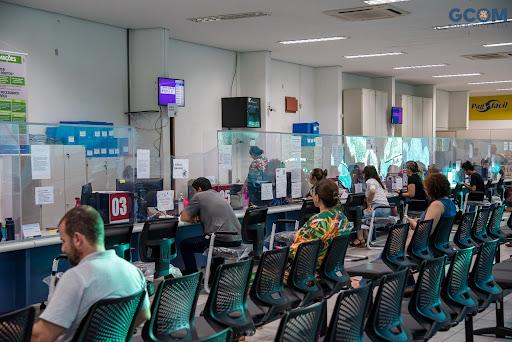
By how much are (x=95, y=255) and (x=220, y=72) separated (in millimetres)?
9377

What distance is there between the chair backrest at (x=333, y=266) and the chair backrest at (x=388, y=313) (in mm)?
1243

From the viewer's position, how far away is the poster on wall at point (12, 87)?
23.8ft

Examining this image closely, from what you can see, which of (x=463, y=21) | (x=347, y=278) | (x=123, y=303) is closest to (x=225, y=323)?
(x=123, y=303)

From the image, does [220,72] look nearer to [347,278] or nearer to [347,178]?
[347,178]

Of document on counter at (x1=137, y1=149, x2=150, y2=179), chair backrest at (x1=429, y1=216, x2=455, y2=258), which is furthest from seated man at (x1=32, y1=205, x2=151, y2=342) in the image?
document on counter at (x1=137, y1=149, x2=150, y2=179)

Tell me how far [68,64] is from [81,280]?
6.71 metres

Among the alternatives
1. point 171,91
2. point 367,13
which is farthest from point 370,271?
point 171,91

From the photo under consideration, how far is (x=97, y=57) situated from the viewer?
9.34 m

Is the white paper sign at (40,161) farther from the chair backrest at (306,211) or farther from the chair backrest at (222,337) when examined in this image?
the chair backrest at (222,337)

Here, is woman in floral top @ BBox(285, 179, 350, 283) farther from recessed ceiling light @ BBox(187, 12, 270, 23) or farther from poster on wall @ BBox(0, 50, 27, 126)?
recessed ceiling light @ BBox(187, 12, 270, 23)

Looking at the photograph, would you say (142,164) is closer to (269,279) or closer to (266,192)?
(266,192)

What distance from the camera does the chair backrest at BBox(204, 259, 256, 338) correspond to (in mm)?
3555

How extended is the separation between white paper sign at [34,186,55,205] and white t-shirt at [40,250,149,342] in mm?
3025

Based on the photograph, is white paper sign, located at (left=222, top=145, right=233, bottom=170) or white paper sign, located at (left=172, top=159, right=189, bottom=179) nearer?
white paper sign, located at (left=172, top=159, right=189, bottom=179)
